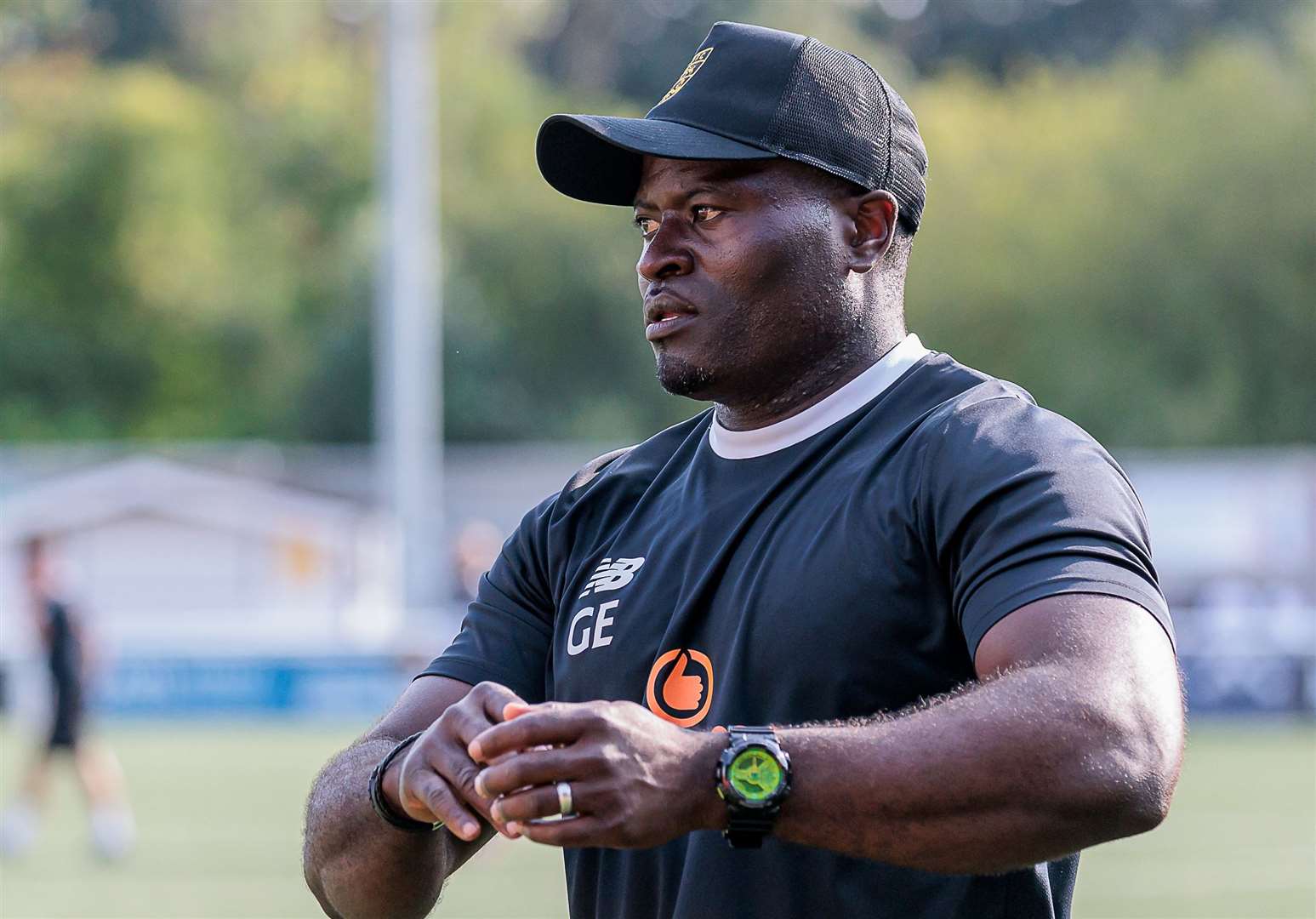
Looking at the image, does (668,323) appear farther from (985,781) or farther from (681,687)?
(985,781)

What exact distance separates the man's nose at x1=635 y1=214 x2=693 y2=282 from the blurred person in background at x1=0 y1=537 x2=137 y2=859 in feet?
35.6

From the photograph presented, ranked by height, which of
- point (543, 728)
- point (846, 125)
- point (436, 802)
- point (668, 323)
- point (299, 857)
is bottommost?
point (299, 857)

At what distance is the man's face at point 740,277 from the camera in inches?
111

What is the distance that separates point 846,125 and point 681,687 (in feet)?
2.65

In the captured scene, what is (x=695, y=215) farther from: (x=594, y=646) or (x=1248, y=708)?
(x=1248, y=708)

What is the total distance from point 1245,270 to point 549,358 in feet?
51.8

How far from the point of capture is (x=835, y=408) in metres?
2.90

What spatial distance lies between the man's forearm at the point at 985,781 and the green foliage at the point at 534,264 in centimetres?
4089

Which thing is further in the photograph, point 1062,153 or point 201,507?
point 1062,153

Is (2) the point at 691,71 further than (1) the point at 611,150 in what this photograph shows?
No

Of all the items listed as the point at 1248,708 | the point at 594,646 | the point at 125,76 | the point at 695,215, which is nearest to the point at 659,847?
the point at 594,646

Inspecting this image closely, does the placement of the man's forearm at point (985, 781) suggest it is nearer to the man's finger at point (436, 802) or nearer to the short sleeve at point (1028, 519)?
the short sleeve at point (1028, 519)

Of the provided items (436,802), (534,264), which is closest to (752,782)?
(436,802)

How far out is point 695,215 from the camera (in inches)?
113
